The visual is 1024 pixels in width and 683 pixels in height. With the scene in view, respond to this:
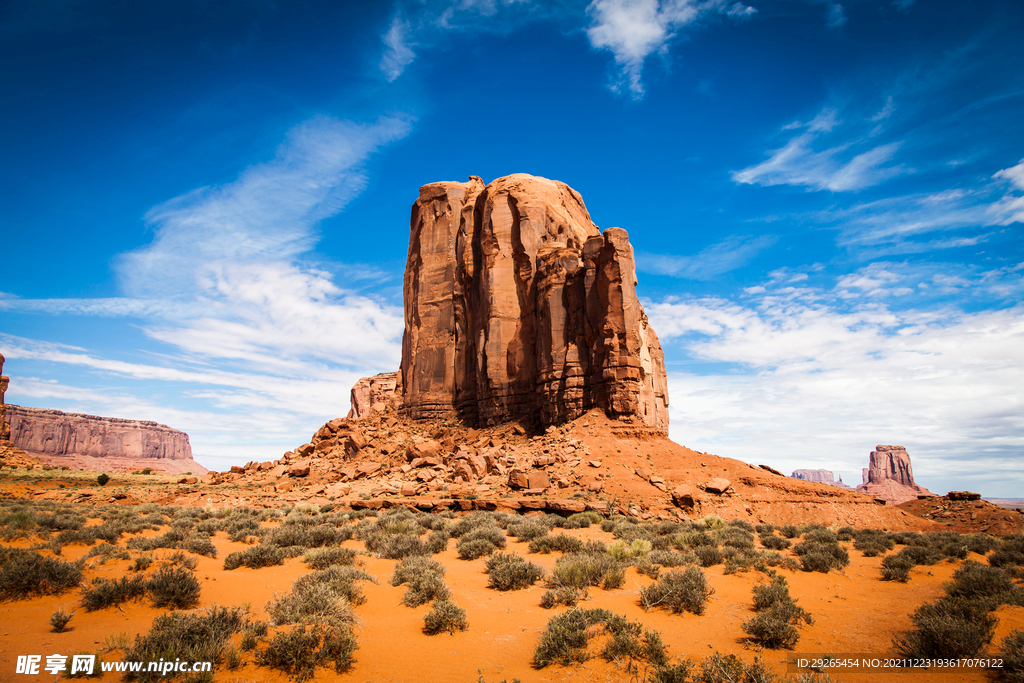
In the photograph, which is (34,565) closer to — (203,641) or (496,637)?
(203,641)

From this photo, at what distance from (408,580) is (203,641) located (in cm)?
374

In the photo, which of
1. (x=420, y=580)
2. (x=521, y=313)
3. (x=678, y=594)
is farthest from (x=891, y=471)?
(x=420, y=580)

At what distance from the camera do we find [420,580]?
818 cm

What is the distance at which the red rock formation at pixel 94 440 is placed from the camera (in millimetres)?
113812

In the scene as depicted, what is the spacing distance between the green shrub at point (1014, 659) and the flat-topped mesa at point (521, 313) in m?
23.8

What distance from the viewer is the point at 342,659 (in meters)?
5.35

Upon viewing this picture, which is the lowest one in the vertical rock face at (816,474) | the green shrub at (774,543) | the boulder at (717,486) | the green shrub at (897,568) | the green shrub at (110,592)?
the vertical rock face at (816,474)

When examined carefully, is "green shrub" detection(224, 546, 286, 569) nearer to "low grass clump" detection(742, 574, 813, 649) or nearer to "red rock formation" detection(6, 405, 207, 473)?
"low grass clump" detection(742, 574, 813, 649)

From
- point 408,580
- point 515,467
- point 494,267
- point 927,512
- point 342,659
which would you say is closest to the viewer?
point 342,659

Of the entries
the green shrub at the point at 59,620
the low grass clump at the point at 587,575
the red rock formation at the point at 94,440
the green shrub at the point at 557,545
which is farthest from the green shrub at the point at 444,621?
the red rock formation at the point at 94,440

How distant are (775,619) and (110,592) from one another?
30.3ft

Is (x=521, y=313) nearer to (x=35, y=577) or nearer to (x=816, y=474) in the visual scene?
(x=35, y=577)

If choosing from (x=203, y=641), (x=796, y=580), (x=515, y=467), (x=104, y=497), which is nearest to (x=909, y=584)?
(x=796, y=580)

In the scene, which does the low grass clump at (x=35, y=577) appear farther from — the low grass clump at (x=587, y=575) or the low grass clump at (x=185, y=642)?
the low grass clump at (x=587, y=575)
